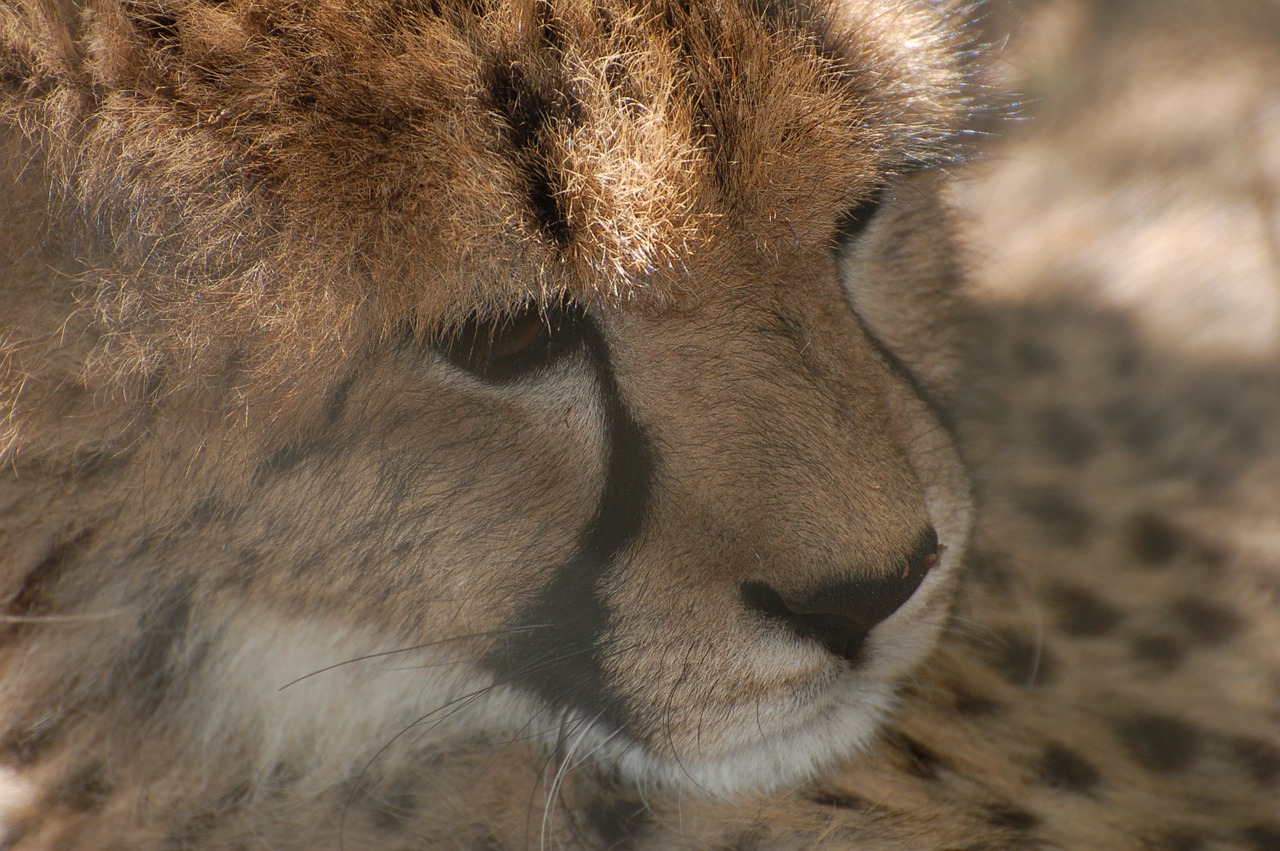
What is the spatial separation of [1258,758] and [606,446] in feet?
2.82

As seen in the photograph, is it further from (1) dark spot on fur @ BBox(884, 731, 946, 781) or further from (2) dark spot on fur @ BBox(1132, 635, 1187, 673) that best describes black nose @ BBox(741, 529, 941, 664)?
(2) dark spot on fur @ BBox(1132, 635, 1187, 673)

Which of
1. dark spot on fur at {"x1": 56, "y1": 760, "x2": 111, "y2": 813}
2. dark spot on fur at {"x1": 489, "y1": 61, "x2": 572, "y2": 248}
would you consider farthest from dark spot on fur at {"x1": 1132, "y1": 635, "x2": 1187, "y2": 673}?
dark spot on fur at {"x1": 56, "y1": 760, "x2": 111, "y2": 813}

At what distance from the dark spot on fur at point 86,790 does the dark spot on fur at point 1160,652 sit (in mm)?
1189

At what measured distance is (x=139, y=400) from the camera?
1.03 m

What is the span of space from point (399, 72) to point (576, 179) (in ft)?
0.47

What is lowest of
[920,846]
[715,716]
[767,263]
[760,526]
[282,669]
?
[920,846]

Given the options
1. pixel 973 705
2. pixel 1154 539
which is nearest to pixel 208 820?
pixel 973 705

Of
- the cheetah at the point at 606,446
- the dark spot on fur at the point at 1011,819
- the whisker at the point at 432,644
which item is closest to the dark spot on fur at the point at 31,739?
the cheetah at the point at 606,446

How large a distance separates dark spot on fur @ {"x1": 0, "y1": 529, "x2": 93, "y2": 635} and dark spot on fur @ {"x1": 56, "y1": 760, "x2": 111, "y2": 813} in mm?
228

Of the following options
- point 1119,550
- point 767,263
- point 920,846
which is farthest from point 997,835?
point 767,263

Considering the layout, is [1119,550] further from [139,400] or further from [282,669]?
[139,400]

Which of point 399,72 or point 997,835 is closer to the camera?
point 399,72

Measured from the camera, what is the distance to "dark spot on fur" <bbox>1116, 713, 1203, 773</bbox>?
4.68 ft

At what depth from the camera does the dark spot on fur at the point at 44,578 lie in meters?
1.16
